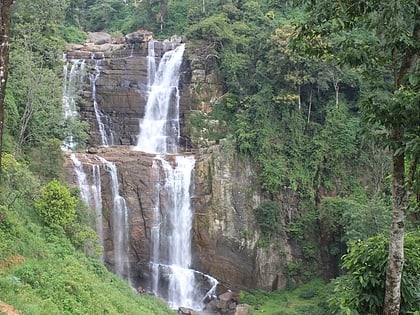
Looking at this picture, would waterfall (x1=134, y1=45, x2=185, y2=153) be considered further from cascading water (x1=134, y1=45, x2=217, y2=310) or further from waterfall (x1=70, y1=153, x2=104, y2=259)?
waterfall (x1=70, y1=153, x2=104, y2=259)

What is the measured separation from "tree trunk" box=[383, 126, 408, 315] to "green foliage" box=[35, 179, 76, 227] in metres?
11.5

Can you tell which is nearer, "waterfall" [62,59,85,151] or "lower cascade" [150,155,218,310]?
"lower cascade" [150,155,218,310]

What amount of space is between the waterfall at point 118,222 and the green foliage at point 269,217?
18.7 feet

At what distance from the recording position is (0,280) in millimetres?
8742

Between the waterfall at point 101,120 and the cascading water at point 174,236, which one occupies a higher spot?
the waterfall at point 101,120

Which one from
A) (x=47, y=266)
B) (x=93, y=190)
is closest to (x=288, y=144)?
(x=93, y=190)

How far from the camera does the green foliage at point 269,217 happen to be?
64.7 ft

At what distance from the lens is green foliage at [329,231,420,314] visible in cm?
416

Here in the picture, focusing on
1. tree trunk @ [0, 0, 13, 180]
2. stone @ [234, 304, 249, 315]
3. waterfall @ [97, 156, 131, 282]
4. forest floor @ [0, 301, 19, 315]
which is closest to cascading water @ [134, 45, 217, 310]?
waterfall @ [97, 156, 131, 282]

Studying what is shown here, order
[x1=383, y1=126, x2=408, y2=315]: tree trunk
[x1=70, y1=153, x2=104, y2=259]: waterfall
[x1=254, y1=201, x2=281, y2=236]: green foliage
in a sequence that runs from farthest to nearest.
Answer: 1. [x1=254, y1=201, x2=281, y2=236]: green foliage
2. [x1=70, y1=153, x2=104, y2=259]: waterfall
3. [x1=383, y1=126, x2=408, y2=315]: tree trunk

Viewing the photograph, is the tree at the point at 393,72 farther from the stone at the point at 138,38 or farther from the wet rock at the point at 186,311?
the stone at the point at 138,38

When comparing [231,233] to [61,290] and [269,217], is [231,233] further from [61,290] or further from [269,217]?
[61,290]

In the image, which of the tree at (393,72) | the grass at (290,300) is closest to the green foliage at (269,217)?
the grass at (290,300)

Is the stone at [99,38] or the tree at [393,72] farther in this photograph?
the stone at [99,38]
